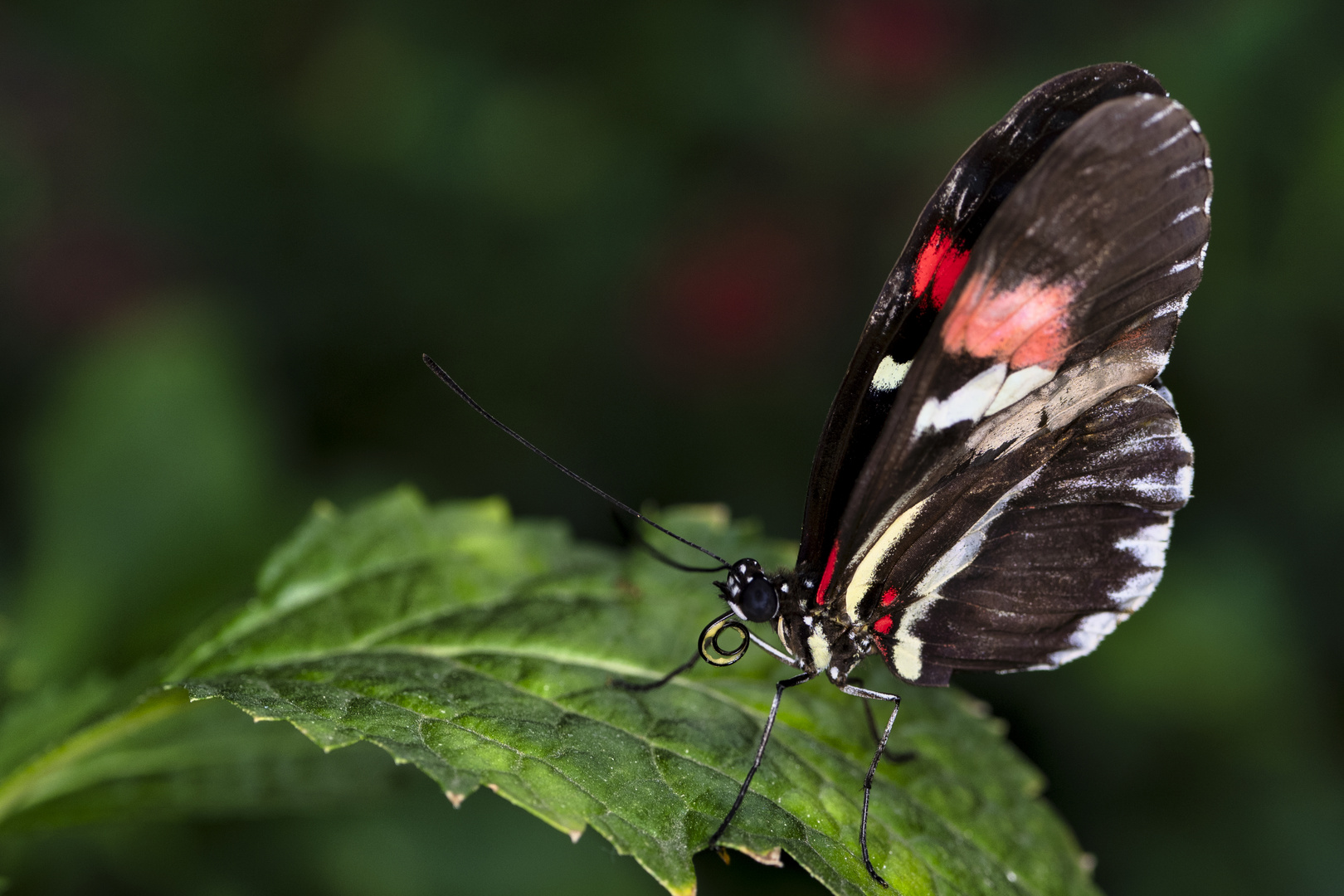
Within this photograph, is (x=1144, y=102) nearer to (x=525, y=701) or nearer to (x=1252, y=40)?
(x=525, y=701)

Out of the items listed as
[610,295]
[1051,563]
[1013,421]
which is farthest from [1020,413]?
[610,295]

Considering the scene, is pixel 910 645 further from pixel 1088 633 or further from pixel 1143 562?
pixel 1143 562

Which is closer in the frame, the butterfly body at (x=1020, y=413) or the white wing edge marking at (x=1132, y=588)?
the butterfly body at (x=1020, y=413)

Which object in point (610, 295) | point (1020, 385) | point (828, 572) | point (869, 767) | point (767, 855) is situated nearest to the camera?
point (767, 855)

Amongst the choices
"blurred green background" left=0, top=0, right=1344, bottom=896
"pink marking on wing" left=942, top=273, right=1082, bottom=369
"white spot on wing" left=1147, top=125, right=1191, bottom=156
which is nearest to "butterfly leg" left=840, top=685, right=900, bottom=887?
"pink marking on wing" left=942, top=273, right=1082, bottom=369

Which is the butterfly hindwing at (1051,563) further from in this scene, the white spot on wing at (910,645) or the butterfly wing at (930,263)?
the butterfly wing at (930,263)

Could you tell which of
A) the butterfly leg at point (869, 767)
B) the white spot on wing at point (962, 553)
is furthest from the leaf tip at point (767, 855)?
the white spot on wing at point (962, 553)

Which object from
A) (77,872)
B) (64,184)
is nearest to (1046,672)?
(77,872)

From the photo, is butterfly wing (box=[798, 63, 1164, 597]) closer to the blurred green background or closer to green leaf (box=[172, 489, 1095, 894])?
green leaf (box=[172, 489, 1095, 894])
